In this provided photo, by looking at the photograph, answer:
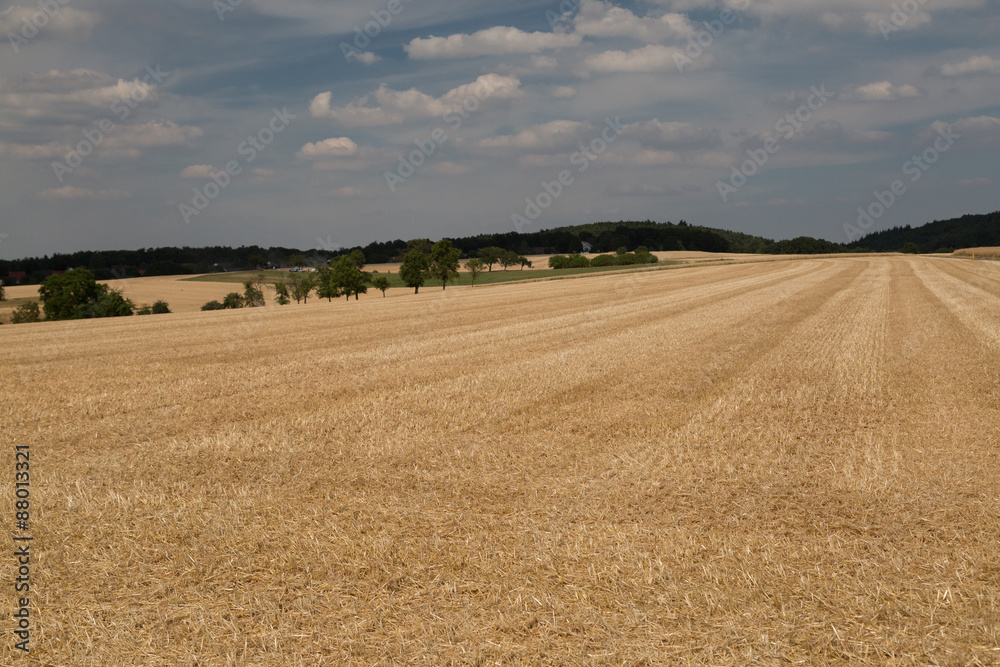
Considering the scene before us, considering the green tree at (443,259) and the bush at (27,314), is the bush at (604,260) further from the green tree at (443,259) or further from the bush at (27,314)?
the bush at (27,314)

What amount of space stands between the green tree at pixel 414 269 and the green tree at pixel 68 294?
36635 millimetres

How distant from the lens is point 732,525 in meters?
5.77

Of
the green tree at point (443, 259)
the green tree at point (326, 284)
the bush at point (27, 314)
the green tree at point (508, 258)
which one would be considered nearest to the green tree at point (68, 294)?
the bush at point (27, 314)

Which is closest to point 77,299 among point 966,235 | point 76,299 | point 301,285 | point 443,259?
point 76,299

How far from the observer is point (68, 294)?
65.0m

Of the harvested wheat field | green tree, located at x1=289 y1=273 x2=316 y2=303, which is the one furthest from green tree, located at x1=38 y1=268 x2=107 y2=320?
the harvested wheat field

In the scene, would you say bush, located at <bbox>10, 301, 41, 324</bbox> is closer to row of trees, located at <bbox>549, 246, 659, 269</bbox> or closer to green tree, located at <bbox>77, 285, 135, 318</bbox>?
green tree, located at <bbox>77, 285, 135, 318</bbox>

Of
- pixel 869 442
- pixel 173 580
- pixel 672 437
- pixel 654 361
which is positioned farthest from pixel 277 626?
pixel 654 361

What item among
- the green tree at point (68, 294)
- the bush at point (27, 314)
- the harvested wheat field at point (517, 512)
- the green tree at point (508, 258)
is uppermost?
the green tree at point (508, 258)

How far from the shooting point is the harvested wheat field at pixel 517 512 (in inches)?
163

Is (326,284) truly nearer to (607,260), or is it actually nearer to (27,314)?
(27,314)

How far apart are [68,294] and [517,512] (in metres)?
75.5

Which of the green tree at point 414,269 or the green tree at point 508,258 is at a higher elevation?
the green tree at point 508,258

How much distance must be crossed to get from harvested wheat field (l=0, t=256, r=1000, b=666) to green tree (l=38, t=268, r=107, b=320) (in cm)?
6296
